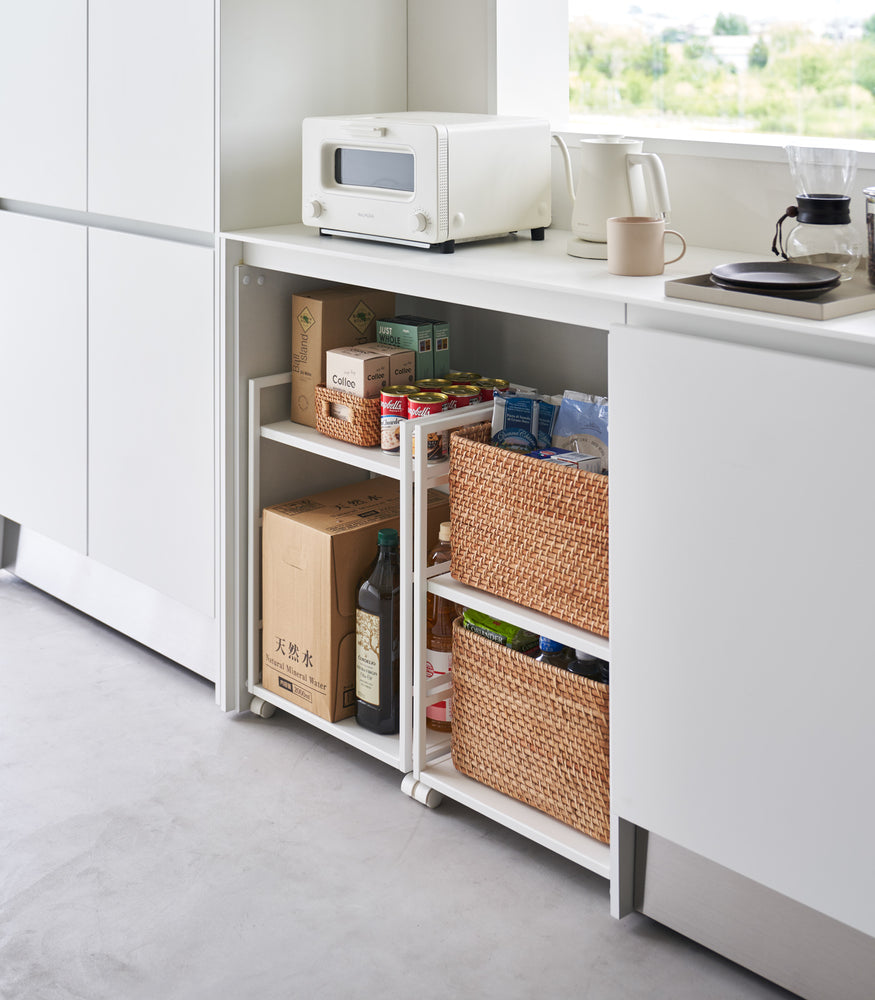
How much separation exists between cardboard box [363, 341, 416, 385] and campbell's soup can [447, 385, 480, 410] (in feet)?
0.42

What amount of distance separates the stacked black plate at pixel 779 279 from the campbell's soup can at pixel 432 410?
576mm

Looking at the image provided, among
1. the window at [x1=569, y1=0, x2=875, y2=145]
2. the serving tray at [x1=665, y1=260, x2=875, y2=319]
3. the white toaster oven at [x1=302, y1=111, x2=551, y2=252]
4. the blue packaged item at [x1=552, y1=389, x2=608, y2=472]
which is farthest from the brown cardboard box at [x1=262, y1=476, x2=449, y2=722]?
the window at [x1=569, y1=0, x2=875, y2=145]

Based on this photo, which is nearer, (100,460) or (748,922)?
(748,922)

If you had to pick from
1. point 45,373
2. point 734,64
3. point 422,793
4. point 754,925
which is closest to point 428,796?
point 422,793

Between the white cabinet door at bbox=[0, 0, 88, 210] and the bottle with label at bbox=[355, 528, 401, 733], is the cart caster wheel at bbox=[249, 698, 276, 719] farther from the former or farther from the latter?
the white cabinet door at bbox=[0, 0, 88, 210]

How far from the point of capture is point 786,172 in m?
2.01

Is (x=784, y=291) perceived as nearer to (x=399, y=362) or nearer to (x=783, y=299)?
(x=783, y=299)

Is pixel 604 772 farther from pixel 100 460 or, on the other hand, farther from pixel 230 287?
pixel 100 460

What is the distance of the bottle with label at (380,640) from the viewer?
2.19 m

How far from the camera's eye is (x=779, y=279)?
1622 mm

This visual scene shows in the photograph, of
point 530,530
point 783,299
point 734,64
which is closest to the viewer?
point 783,299

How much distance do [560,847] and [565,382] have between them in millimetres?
905

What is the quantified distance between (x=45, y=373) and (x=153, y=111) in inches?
29.3

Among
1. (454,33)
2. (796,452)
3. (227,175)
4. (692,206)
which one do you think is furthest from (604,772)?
(454,33)
